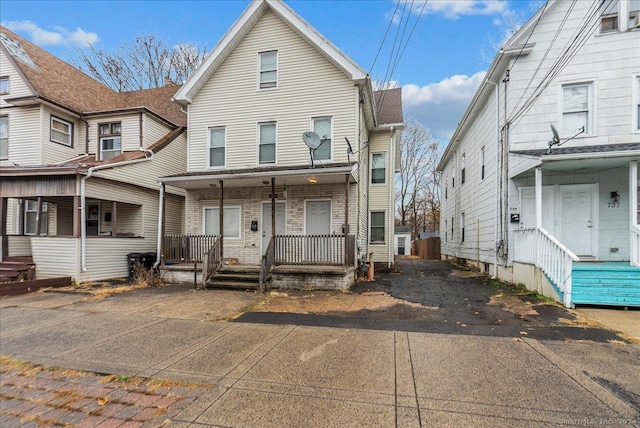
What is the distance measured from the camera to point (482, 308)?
21.1ft

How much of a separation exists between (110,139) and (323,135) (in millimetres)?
9212

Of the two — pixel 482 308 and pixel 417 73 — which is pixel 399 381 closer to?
pixel 482 308

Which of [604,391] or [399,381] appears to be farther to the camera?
[399,381]

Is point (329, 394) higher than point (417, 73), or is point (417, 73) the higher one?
point (417, 73)

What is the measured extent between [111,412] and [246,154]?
934 centimetres

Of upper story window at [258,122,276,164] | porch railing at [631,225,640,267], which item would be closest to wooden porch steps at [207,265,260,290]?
upper story window at [258,122,276,164]

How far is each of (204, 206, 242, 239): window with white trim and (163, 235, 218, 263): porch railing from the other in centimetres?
86

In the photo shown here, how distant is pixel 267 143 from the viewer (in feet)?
36.9

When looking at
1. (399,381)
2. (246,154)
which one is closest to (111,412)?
(399,381)

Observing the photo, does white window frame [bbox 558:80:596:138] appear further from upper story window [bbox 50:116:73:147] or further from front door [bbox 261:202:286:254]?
upper story window [bbox 50:116:73:147]

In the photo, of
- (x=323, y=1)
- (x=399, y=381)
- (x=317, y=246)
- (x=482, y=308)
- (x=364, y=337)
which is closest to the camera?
(x=399, y=381)

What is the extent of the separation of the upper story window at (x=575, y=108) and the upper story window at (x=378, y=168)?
644cm

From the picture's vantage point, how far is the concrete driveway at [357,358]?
281 cm

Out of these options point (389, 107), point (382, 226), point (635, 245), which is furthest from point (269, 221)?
point (635, 245)
